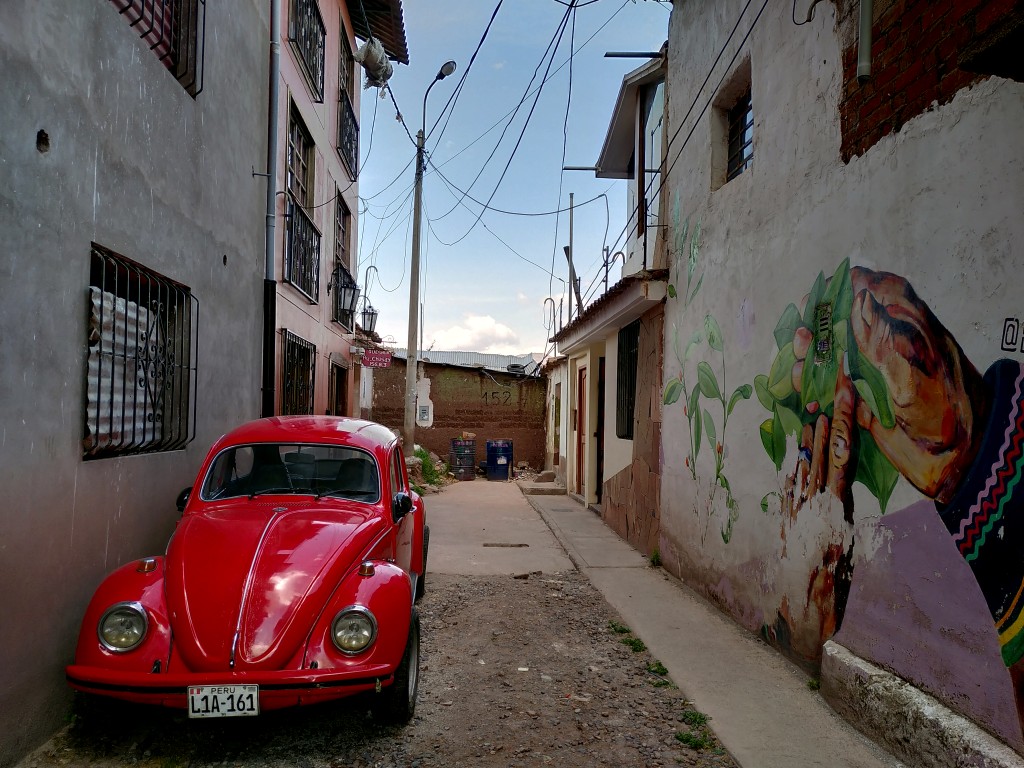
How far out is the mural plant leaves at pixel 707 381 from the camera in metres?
6.11

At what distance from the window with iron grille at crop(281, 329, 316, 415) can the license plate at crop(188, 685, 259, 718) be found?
5454 mm

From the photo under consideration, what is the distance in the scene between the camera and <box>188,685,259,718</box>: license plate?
2.85 meters

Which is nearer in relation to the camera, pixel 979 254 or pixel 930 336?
pixel 979 254

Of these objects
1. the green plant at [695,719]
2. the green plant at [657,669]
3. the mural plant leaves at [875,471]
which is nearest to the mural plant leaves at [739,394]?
the mural plant leaves at [875,471]

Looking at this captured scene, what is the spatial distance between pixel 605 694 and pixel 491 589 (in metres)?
2.54

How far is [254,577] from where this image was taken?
3303 millimetres

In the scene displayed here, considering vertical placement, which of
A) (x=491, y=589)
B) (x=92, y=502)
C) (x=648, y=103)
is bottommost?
(x=491, y=589)

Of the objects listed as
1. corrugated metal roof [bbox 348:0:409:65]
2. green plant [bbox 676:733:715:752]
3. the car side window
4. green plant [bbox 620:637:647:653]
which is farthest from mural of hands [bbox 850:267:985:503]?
corrugated metal roof [bbox 348:0:409:65]

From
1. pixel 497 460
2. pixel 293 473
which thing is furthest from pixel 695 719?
pixel 497 460

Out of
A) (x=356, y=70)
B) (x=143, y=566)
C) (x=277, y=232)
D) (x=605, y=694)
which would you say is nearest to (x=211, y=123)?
(x=277, y=232)

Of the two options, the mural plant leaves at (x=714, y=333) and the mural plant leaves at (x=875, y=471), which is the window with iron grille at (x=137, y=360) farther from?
the mural plant leaves at (x=714, y=333)

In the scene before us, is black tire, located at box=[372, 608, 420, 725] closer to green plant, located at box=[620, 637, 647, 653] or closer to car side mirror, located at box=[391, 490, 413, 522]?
car side mirror, located at box=[391, 490, 413, 522]

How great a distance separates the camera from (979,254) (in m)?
2.96

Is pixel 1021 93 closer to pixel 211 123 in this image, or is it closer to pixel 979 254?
pixel 979 254
